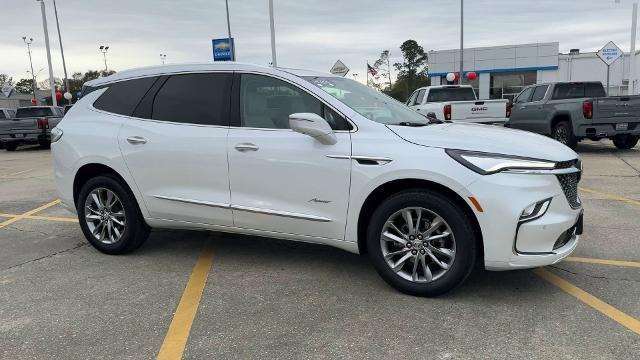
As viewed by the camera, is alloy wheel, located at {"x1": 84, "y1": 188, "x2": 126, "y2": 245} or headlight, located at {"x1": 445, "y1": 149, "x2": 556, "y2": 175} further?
alloy wheel, located at {"x1": 84, "y1": 188, "x2": 126, "y2": 245}

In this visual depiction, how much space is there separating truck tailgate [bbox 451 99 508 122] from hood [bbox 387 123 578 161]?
365 inches

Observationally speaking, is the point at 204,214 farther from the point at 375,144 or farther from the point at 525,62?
the point at 525,62

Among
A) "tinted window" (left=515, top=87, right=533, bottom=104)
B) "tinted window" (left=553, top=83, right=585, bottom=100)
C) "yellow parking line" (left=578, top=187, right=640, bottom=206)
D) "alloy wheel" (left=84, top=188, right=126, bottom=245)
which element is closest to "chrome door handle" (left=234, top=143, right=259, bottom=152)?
"alloy wheel" (left=84, top=188, right=126, bottom=245)

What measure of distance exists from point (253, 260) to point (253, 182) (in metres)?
0.97

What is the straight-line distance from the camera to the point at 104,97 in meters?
5.31

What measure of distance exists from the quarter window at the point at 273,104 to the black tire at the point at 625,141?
A: 38.8 feet

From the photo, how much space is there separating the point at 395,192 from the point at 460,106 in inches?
390

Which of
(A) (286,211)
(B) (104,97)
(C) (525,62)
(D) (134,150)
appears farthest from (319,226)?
(C) (525,62)

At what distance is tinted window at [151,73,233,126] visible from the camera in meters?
4.65

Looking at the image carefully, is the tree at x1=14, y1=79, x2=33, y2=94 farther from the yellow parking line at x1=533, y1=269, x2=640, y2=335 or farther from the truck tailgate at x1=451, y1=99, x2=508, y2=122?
the yellow parking line at x1=533, y1=269, x2=640, y2=335

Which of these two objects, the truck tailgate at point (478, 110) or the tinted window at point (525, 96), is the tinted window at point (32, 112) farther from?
the tinted window at point (525, 96)

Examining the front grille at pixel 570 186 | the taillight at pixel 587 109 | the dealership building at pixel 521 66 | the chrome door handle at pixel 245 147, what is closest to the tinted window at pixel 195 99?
the chrome door handle at pixel 245 147

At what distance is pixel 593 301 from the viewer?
12.6 feet

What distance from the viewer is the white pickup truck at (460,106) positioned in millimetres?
13258
